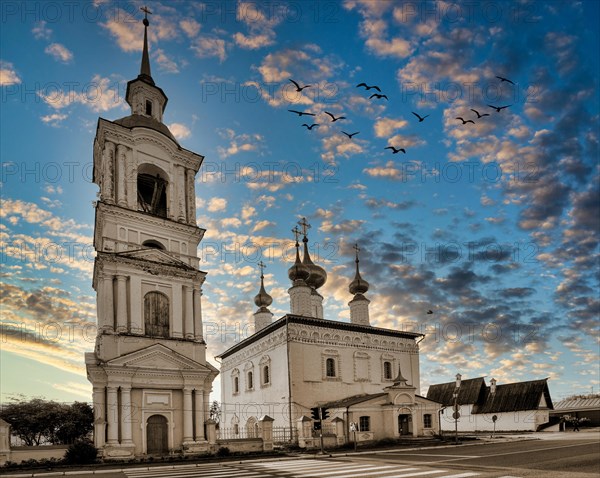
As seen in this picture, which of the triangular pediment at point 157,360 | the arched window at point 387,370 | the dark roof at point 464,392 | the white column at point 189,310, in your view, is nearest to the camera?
the triangular pediment at point 157,360

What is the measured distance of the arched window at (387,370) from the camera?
39625 millimetres

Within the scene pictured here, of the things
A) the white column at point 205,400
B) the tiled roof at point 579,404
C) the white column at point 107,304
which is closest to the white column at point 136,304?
the white column at point 107,304

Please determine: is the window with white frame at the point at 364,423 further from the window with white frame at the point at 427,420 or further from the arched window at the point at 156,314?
the arched window at the point at 156,314

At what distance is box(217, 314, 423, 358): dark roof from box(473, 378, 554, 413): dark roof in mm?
12972

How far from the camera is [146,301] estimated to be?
27.4 m

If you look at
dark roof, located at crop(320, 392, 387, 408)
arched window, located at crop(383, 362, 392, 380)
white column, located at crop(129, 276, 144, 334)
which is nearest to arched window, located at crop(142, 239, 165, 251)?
white column, located at crop(129, 276, 144, 334)

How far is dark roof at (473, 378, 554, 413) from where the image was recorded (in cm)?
4534

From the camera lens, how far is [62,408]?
160 feet

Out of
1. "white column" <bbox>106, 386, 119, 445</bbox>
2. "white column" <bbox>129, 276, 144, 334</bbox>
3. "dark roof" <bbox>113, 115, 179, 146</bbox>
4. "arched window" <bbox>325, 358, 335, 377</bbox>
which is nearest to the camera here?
"white column" <bbox>106, 386, 119, 445</bbox>

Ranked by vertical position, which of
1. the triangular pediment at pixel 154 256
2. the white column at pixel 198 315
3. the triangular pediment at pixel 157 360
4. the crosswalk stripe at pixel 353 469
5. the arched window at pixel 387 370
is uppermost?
the triangular pediment at pixel 154 256

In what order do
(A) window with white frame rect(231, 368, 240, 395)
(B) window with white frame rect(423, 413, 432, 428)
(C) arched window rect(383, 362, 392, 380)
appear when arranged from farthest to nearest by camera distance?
(A) window with white frame rect(231, 368, 240, 395) → (C) arched window rect(383, 362, 392, 380) → (B) window with white frame rect(423, 413, 432, 428)

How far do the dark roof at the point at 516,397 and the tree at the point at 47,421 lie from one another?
39.3 metres

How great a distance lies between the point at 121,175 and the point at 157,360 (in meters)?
10.8

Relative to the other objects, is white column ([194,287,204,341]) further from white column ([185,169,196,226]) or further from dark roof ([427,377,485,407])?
dark roof ([427,377,485,407])
